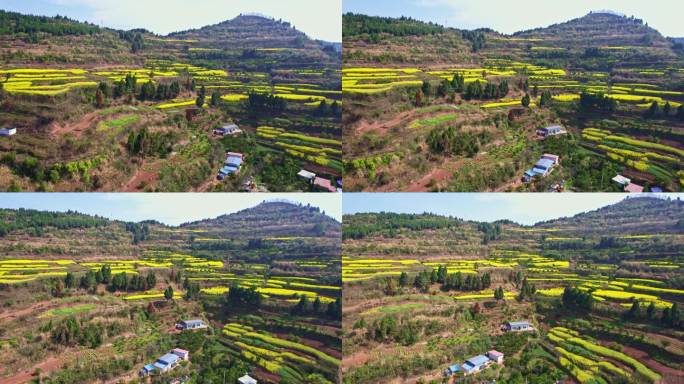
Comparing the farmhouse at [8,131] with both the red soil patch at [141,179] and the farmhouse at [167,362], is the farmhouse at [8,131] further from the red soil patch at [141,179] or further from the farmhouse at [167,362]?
the farmhouse at [167,362]

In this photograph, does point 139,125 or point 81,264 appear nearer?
point 139,125

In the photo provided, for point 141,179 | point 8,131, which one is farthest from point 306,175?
point 8,131

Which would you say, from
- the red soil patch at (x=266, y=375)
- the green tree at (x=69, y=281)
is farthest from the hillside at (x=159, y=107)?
the red soil patch at (x=266, y=375)

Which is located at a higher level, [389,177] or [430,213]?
[389,177]

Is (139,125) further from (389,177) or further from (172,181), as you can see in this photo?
(389,177)

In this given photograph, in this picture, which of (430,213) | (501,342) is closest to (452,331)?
(501,342)

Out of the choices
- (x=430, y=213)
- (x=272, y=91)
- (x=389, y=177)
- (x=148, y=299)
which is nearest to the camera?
(x=389, y=177)
